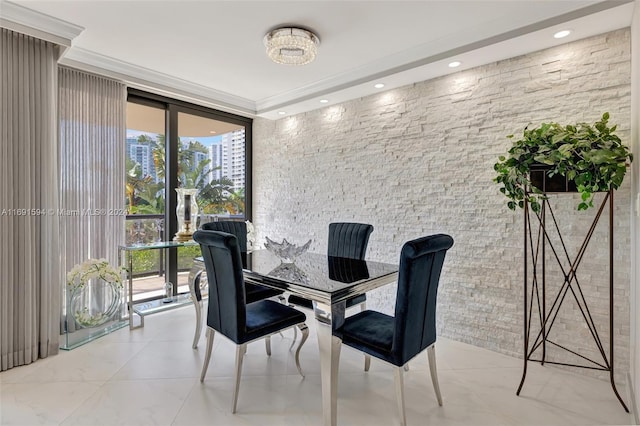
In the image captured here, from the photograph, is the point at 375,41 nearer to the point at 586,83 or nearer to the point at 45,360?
the point at 586,83

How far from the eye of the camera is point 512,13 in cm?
Result: 235

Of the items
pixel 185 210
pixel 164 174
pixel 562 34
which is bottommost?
pixel 185 210

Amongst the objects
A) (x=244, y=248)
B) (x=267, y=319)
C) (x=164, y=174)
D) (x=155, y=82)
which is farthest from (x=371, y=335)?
(x=155, y=82)

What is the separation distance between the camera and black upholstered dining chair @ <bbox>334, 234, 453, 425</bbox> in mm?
1752

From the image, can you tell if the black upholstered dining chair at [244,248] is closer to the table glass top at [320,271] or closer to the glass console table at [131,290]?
the table glass top at [320,271]

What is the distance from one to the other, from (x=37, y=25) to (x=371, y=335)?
316 cm

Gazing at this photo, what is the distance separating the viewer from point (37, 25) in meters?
Result: 2.40

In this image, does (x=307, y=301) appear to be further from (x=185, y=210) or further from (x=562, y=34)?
(x=562, y=34)

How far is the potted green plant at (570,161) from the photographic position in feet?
6.26

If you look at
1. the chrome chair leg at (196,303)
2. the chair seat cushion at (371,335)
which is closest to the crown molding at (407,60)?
the chair seat cushion at (371,335)

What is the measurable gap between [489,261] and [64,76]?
4.16 m

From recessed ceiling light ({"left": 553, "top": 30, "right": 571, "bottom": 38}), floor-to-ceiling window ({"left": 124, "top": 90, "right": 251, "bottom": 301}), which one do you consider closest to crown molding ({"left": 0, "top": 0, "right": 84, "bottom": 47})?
floor-to-ceiling window ({"left": 124, "top": 90, "right": 251, "bottom": 301})

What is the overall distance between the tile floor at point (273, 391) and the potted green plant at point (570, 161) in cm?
123

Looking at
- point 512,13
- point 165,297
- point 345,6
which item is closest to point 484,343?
point 512,13
